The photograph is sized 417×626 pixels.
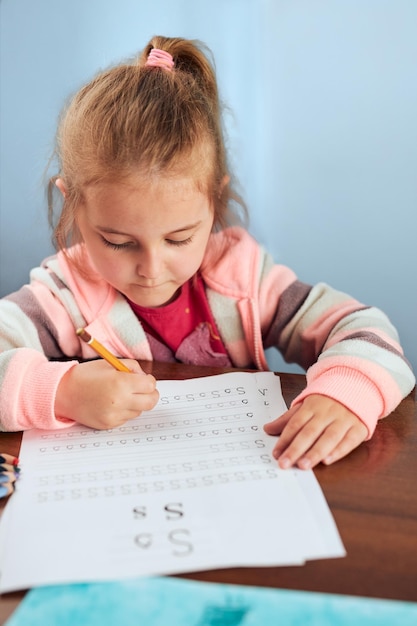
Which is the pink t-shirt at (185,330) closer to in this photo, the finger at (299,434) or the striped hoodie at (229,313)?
the striped hoodie at (229,313)

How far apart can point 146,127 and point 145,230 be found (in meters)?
0.11

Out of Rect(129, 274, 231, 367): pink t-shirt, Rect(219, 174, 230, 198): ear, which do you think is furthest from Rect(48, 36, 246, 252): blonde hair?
Rect(129, 274, 231, 367): pink t-shirt

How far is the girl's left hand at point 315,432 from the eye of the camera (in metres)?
0.59

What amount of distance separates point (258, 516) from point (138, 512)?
0.09 meters

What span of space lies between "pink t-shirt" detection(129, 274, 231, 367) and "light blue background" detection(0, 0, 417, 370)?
341mm

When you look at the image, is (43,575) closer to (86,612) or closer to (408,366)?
(86,612)

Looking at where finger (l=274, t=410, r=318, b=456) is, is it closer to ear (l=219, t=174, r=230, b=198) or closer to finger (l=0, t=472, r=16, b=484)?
finger (l=0, t=472, r=16, b=484)

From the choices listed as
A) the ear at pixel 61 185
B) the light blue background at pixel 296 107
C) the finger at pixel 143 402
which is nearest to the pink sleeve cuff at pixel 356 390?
the finger at pixel 143 402

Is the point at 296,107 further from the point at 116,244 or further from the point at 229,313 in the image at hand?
the point at 116,244

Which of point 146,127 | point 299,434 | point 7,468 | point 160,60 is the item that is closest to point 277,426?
point 299,434

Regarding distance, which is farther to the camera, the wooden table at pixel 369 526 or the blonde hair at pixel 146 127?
the blonde hair at pixel 146 127

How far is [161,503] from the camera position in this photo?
53cm

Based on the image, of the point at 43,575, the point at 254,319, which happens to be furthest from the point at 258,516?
the point at 254,319

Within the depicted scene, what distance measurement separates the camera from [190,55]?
88 cm
